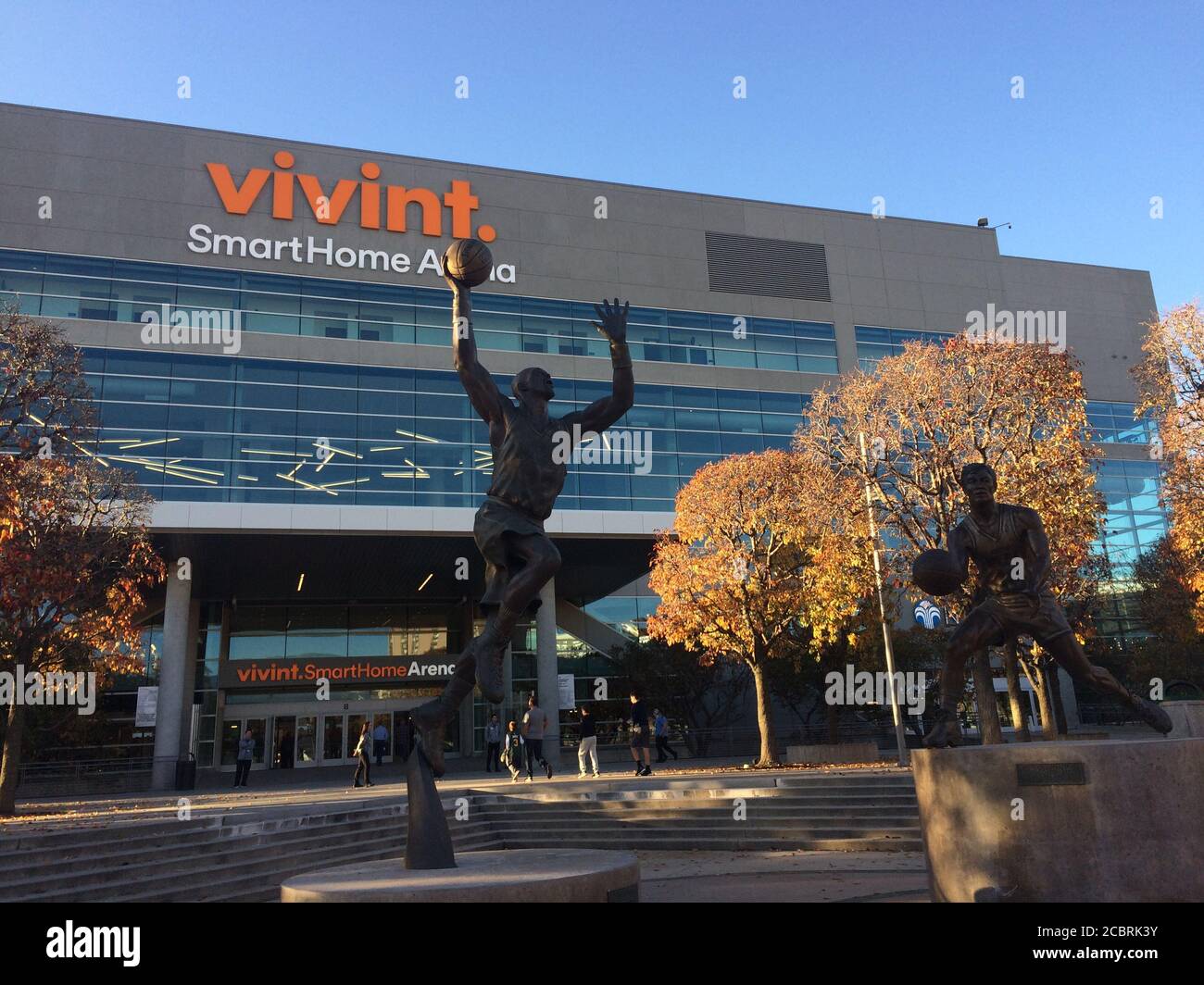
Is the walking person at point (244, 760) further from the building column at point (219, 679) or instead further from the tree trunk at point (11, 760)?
the tree trunk at point (11, 760)

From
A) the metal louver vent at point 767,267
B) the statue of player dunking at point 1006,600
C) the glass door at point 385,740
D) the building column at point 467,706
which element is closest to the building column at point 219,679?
the glass door at point 385,740

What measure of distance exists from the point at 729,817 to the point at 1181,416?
14280 mm

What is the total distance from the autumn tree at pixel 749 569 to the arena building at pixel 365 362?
569cm

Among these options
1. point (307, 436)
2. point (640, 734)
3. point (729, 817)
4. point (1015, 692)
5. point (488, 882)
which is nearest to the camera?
point (488, 882)

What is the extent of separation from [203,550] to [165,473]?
264 cm

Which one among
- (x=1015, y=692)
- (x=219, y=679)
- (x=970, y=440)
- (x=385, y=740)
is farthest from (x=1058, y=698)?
(x=219, y=679)

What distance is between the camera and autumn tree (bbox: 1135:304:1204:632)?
19406 millimetres

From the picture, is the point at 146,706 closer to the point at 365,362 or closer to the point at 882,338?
the point at 365,362

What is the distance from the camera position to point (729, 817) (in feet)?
43.3

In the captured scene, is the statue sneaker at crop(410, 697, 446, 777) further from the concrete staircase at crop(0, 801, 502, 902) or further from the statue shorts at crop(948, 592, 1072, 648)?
the concrete staircase at crop(0, 801, 502, 902)

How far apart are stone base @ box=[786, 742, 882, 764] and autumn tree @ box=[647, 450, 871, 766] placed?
1.37m

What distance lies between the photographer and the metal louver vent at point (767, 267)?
3809cm

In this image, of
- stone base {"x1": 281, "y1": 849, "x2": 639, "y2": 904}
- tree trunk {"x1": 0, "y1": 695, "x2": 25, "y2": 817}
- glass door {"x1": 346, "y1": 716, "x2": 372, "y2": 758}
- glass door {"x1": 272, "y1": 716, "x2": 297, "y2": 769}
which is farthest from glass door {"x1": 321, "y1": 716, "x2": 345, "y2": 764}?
stone base {"x1": 281, "y1": 849, "x2": 639, "y2": 904}
